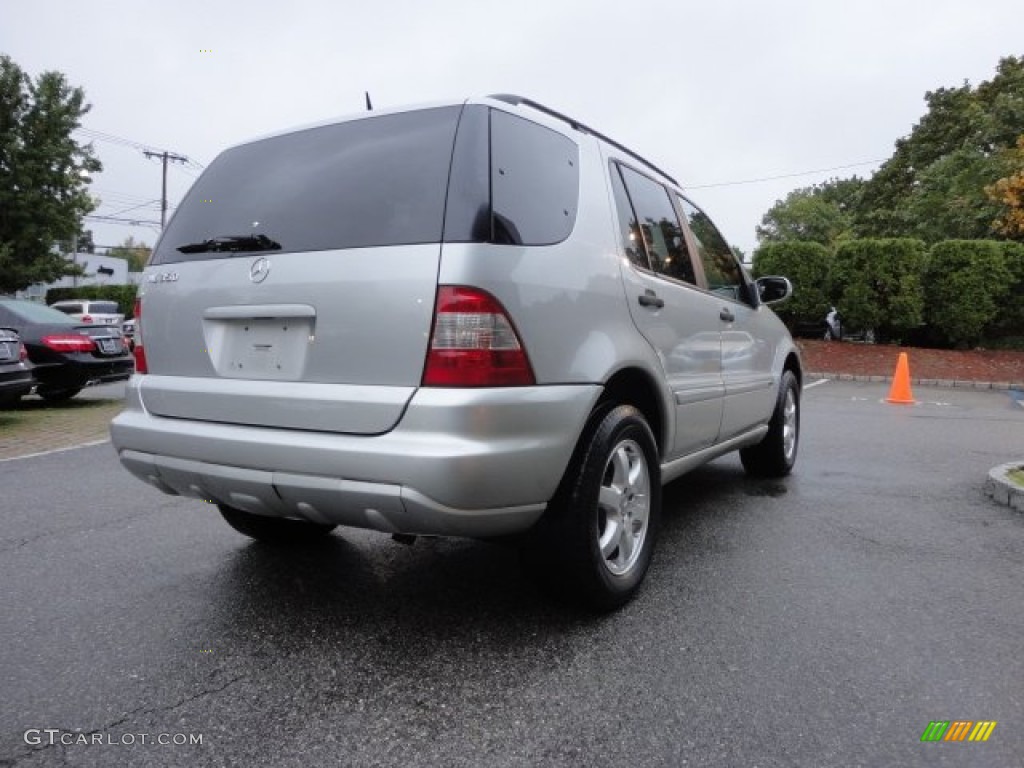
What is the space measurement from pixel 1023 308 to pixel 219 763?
19.3m

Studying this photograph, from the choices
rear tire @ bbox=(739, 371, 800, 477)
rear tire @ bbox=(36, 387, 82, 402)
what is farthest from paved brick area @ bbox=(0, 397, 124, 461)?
rear tire @ bbox=(739, 371, 800, 477)

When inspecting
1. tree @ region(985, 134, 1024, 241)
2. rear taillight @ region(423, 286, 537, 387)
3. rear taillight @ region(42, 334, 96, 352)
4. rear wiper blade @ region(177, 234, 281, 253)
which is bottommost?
rear taillight @ region(42, 334, 96, 352)

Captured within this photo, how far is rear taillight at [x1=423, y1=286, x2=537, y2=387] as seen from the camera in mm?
2180

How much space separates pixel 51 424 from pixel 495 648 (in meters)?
7.36

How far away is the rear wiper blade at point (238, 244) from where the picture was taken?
2537 mm

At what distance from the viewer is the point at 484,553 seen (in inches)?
137

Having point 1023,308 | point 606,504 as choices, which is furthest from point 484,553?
point 1023,308

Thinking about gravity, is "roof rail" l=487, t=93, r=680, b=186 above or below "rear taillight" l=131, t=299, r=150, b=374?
above

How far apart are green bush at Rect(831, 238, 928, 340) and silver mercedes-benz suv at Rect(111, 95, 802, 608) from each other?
15.6 m

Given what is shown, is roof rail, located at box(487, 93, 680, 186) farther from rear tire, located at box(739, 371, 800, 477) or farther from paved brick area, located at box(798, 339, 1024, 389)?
paved brick area, located at box(798, 339, 1024, 389)

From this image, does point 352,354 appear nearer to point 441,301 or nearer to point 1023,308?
point 441,301

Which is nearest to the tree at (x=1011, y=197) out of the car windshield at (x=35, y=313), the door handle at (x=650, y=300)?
the door handle at (x=650, y=300)

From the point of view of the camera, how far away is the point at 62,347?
9.04 metres

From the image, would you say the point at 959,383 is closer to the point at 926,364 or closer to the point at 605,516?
the point at 926,364
